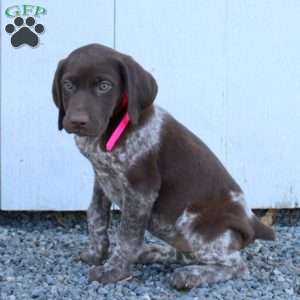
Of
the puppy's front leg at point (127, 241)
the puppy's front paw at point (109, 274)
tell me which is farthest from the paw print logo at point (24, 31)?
the puppy's front paw at point (109, 274)

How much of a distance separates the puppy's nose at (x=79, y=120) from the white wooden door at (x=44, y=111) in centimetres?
203

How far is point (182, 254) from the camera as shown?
5148mm

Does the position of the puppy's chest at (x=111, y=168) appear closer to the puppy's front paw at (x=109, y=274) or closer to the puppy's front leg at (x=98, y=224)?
the puppy's front leg at (x=98, y=224)

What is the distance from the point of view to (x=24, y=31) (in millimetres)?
6094

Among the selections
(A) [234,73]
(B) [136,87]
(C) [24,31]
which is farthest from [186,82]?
(B) [136,87]

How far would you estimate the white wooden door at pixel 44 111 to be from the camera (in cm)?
612

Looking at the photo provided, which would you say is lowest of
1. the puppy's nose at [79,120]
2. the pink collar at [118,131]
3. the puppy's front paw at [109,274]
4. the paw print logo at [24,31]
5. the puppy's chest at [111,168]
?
the puppy's front paw at [109,274]

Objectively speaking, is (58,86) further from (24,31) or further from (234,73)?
(234,73)

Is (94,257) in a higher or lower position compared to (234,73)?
lower

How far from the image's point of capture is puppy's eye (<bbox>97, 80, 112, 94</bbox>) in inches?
171

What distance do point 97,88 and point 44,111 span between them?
Answer: 1.94 meters

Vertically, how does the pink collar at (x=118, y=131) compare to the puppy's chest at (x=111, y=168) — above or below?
above

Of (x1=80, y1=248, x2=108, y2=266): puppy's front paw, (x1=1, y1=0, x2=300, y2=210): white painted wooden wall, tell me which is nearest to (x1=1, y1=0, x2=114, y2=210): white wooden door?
(x1=1, y1=0, x2=300, y2=210): white painted wooden wall

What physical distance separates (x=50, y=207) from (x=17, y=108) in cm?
86
